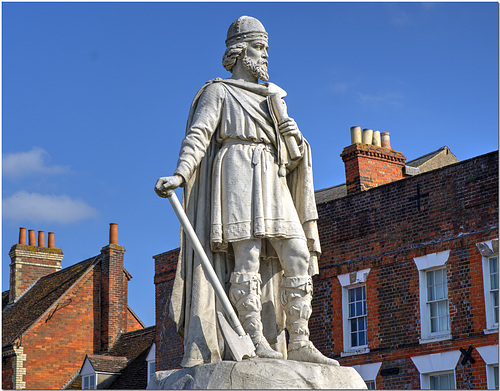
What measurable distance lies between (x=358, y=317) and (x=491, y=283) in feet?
12.5

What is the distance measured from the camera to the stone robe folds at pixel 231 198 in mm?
7988

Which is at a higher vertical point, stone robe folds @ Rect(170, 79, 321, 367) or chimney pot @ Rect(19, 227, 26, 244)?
chimney pot @ Rect(19, 227, 26, 244)

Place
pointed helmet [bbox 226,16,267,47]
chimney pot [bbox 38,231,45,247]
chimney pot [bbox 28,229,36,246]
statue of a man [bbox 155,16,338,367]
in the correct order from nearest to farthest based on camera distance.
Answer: statue of a man [bbox 155,16,338,367] → pointed helmet [bbox 226,16,267,47] → chimney pot [bbox 28,229,36,246] → chimney pot [bbox 38,231,45,247]

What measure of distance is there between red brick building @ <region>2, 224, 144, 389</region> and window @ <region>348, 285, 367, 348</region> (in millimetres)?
14678

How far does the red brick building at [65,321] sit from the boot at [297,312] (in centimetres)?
2836

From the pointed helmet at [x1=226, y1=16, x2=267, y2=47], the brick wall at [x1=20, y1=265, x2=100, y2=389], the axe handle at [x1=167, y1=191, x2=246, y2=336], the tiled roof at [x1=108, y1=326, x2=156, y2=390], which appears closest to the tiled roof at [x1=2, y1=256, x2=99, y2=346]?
the brick wall at [x1=20, y1=265, x2=100, y2=389]

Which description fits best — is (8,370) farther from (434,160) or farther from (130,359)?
(434,160)

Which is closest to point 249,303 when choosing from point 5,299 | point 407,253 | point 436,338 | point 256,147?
point 256,147

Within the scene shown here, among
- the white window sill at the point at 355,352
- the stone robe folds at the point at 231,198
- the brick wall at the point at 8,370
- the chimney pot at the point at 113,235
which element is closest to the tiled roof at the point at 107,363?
the brick wall at the point at 8,370

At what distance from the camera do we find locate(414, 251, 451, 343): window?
72.5 ft

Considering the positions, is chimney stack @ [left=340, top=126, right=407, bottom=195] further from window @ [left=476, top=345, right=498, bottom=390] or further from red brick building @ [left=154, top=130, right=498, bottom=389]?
window @ [left=476, top=345, right=498, bottom=390]

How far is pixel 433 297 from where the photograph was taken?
73.4 feet

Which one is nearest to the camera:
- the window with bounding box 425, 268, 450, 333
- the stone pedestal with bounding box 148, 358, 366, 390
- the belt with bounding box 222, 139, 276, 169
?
the stone pedestal with bounding box 148, 358, 366, 390

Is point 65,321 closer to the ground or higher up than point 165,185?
higher up
